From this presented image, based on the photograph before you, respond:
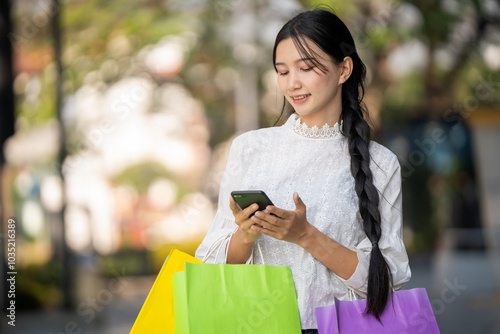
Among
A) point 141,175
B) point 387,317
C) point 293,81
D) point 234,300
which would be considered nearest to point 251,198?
point 234,300

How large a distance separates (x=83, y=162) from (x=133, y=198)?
44.1 inches

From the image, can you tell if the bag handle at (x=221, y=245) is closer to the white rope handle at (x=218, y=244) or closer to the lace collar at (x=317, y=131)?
the white rope handle at (x=218, y=244)

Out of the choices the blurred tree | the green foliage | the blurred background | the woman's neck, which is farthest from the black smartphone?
the green foliage

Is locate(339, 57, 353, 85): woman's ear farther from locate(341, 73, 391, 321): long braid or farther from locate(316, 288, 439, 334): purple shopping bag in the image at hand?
locate(316, 288, 439, 334): purple shopping bag

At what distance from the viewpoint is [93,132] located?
9766mm

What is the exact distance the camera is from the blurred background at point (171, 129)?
811cm

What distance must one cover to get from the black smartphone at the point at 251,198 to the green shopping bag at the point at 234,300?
19 centimetres

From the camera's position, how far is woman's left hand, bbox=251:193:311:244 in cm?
171

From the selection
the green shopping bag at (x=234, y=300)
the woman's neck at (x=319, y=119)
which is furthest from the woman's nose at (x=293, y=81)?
the green shopping bag at (x=234, y=300)

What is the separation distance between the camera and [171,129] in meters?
11.0

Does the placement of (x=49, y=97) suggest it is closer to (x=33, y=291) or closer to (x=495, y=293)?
(x=33, y=291)

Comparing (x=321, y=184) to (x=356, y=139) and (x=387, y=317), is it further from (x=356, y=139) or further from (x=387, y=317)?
(x=387, y=317)

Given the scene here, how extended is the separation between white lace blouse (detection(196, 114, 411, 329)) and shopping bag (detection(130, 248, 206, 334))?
122mm

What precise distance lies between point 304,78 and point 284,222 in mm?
453
